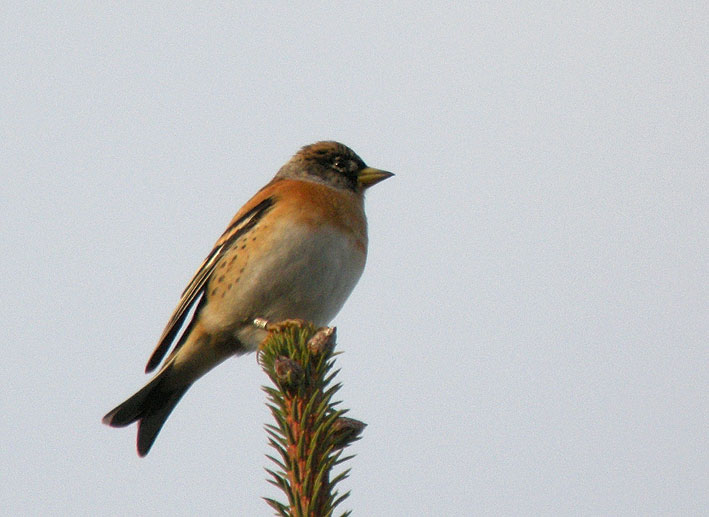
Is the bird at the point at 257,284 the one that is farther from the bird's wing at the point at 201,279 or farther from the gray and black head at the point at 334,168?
the gray and black head at the point at 334,168

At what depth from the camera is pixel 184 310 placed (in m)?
6.71

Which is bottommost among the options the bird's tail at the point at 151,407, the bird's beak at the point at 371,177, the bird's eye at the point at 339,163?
the bird's tail at the point at 151,407

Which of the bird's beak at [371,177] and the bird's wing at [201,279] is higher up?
the bird's beak at [371,177]

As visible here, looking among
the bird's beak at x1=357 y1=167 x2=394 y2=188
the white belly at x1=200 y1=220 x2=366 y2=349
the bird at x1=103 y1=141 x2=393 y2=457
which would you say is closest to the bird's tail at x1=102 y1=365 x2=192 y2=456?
the bird at x1=103 y1=141 x2=393 y2=457

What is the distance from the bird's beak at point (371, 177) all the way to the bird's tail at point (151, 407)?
216cm

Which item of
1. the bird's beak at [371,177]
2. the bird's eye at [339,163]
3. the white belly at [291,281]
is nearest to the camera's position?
the white belly at [291,281]

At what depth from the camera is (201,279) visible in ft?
22.1

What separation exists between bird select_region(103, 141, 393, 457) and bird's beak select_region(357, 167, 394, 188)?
17.6 inches

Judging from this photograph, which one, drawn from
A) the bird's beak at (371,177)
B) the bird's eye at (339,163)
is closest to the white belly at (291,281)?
the bird's beak at (371,177)

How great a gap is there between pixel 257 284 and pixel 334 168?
176 cm

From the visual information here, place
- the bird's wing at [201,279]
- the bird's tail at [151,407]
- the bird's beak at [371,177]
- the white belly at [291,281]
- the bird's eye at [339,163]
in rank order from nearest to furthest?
the white belly at [291,281]
the bird's tail at [151,407]
the bird's wing at [201,279]
the bird's beak at [371,177]
the bird's eye at [339,163]

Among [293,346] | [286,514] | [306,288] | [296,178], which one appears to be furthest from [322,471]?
[296,178]

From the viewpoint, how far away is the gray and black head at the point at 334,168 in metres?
7.49

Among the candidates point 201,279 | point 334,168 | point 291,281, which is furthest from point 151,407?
point 334,168
